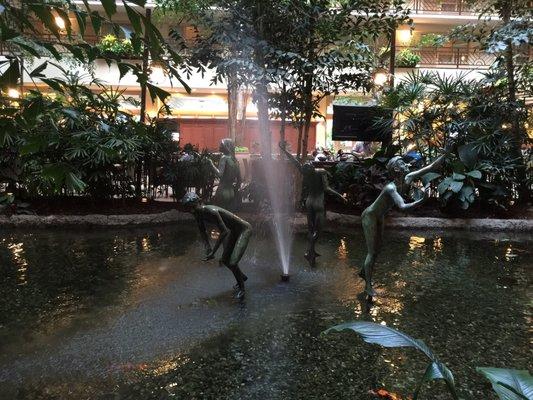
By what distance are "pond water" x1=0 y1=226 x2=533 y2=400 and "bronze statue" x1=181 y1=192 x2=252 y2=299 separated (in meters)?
0.32

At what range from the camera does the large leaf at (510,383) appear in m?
1.36

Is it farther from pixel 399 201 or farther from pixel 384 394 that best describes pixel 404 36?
pixel 384 394

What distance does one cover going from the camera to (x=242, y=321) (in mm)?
4062

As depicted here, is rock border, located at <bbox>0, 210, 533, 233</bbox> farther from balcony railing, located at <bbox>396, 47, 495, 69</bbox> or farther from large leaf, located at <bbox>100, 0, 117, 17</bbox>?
balcony railing, located at <bbox>396, 47, 495, 69</bbox>

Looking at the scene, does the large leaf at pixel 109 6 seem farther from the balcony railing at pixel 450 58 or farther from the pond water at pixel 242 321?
the balcony railing at pixel 450 58

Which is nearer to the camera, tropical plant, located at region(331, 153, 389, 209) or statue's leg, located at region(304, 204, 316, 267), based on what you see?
statue's leg, located at region(304, 204, 316, 267)

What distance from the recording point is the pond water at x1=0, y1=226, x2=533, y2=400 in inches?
118

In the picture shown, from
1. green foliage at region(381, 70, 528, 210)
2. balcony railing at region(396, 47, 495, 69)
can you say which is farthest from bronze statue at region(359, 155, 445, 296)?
balcony railing at region(396, 47, 495, 69)

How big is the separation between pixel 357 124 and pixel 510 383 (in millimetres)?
9625

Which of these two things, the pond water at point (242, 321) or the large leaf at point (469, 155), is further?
the large leaf at point (469, 155)

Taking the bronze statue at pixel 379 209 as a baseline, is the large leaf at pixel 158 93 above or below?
above

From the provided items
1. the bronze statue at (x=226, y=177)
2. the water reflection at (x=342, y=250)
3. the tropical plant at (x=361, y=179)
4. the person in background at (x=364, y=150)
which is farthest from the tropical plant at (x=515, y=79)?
the bronze statue at (x=226, y=177)

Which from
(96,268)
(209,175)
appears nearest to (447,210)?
(209,175)

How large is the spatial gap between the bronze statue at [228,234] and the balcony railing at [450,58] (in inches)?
775
